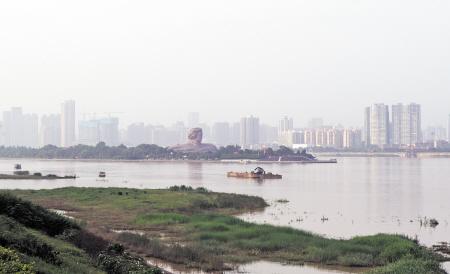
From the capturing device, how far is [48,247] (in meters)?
13.3

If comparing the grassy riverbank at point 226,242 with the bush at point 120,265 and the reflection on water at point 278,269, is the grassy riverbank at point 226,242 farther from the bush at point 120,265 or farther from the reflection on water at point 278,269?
the bush at point 120,265

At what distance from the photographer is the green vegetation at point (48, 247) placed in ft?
37.4

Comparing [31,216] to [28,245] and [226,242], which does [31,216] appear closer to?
[28,245]

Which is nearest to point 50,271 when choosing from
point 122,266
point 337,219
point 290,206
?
point 122,266

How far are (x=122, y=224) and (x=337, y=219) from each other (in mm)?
15415

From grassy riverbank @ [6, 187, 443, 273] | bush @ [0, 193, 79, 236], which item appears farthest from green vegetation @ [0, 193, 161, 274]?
grassy riverbank @ [6, 187, 443, 273]

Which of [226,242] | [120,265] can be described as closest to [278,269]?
[226,242]

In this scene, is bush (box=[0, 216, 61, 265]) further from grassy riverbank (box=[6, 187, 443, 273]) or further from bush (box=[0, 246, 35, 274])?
grassy riverbank (box=[6, 187, 443, 273])

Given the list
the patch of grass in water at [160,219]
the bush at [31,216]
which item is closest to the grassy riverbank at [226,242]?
the patch of grass in water at [160,219]

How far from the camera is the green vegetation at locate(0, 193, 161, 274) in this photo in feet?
37.4

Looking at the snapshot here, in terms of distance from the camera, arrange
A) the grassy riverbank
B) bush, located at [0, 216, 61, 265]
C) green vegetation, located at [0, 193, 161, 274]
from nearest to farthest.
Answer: green vegetation, located at [0, 193, 161, 274] → bush, located at [0, 216, 61, 265] → the grassy riverbank

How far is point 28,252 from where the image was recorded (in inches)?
501

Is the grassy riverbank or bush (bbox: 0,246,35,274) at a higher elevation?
bush (bbox: 0,246,35,274)

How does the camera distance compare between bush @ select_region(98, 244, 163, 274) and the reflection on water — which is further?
the reflection on water
